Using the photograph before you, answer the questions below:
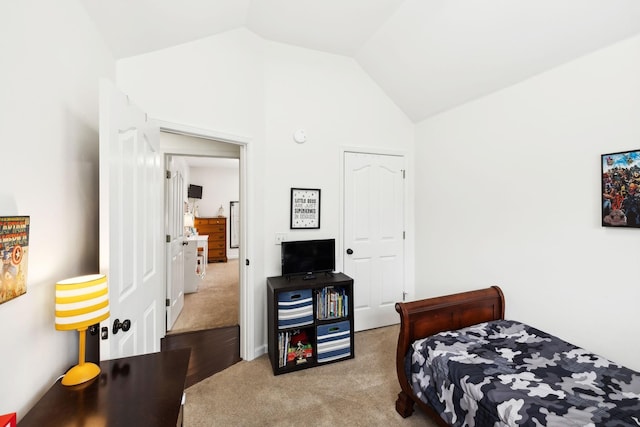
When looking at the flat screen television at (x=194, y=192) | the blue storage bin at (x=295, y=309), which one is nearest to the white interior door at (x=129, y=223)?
the blue storage bin at (x=295, y=309)

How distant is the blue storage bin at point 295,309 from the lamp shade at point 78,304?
1.51m

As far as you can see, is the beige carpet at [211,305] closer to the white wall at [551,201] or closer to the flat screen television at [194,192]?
the flat screen television at [194,192]

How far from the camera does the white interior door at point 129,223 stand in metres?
1.23

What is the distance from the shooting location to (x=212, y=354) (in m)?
2.76

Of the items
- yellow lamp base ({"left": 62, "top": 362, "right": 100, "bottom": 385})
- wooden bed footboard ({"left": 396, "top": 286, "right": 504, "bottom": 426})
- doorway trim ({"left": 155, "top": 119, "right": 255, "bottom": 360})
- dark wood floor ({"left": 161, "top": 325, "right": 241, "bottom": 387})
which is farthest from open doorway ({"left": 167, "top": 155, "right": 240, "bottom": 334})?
yellow lamp base ({"left": 62, "top": 362, "right": 100, "bottom": 385})

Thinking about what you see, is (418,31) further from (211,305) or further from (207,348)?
(211,305)

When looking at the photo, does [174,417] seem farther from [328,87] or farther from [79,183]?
[328,87]

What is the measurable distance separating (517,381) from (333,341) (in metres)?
1.50

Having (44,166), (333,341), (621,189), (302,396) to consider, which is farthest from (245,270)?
(621,189)

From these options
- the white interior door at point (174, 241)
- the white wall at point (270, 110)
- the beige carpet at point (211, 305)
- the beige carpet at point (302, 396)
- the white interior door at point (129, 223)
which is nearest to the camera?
the white interior door at point (129, 223)

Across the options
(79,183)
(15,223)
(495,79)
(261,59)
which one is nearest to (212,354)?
(79,183)

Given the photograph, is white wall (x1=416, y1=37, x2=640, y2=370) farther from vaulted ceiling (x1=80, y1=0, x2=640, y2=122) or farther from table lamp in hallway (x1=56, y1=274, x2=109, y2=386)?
table lamp in hallway (x1=56, y1=274, x2=109, y2=386)

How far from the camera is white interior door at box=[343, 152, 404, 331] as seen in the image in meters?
3.23

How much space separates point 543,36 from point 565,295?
1.88 m
